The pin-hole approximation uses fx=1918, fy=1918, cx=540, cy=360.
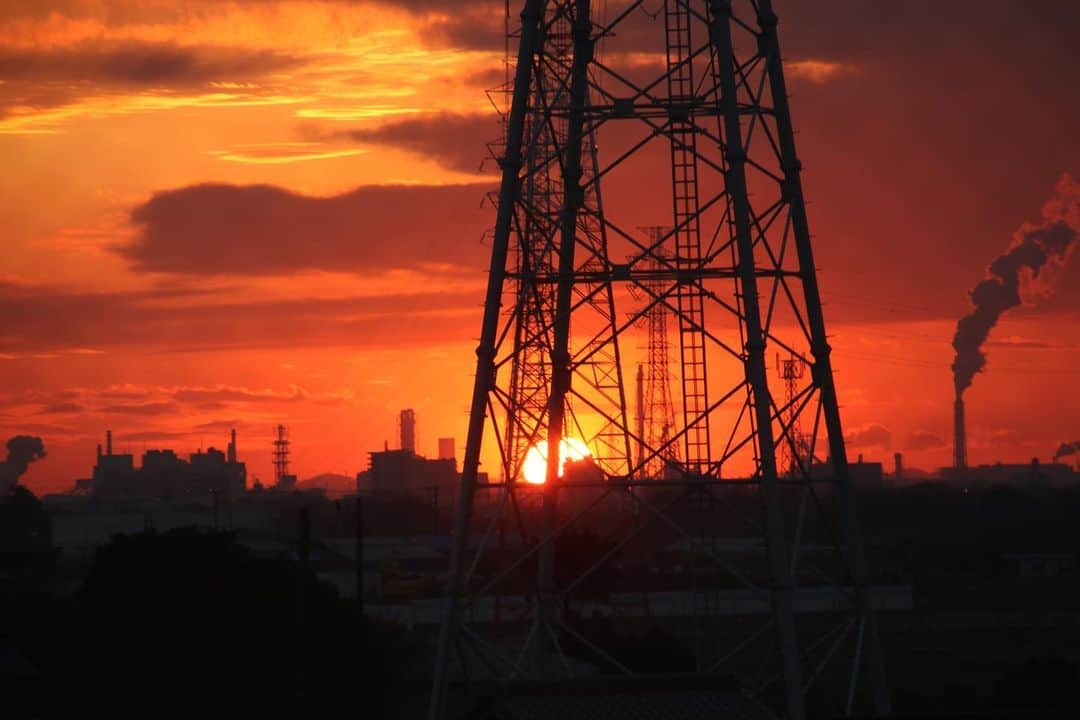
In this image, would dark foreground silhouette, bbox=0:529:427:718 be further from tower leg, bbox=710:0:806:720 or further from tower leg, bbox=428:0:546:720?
tower leg, bbox=710:0:806:720

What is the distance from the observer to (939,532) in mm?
156750

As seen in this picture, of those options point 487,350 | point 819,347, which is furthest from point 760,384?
point 487,350

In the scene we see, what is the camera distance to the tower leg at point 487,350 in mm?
27875

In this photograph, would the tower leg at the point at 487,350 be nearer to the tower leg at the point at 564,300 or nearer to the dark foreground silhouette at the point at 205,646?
the tower leg at the point at 564,300

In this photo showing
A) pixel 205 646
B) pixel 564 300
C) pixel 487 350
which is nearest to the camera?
pixel 487 350

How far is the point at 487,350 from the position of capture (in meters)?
28.2

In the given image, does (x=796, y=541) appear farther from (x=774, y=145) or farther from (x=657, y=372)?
(x=657, y=372)

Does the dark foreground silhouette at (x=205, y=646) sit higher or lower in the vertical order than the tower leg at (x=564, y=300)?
lower

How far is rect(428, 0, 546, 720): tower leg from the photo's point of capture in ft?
91.5

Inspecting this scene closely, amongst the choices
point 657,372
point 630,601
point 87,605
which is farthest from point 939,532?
point 87,605

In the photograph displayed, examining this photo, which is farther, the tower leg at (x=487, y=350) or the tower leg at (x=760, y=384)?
the tower leg at (x=487, y=350)

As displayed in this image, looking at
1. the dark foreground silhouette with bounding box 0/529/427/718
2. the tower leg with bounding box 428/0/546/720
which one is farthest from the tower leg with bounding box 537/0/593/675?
the dark foreground silhouette with bounding box 0/529/427/718

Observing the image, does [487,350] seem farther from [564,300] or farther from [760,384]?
[760,384]

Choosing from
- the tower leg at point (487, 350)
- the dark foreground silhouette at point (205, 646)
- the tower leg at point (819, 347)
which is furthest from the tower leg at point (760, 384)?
the dark foreground silhouette at point (205, 646)
